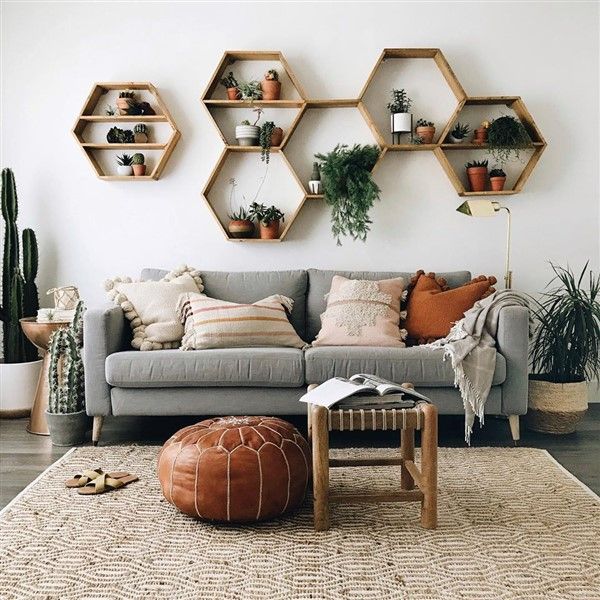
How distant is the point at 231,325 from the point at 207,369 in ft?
1.19

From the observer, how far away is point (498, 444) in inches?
145

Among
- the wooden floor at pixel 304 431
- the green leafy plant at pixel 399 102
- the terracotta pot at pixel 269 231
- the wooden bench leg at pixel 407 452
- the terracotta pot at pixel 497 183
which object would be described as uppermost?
the green leafy plant at pixel 399 102

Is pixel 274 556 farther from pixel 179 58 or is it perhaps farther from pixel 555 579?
pixel 179 58

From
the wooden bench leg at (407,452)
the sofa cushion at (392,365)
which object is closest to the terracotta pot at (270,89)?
the sofa cushion at (392,365)

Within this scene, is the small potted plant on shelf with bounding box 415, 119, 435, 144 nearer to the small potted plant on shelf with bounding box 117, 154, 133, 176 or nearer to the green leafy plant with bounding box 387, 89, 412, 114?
the green leafy plant with bounding box 387, 89, 412, 114

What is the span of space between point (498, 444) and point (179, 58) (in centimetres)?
303

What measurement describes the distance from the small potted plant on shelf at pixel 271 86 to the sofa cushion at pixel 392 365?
1747 millimetres

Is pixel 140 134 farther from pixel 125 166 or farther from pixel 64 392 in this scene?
pixel 64 392

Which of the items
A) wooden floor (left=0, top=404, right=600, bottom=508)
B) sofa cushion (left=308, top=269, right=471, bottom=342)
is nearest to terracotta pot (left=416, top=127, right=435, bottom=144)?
sofa cushion (left=308, top=269, right=471, bottom=342)

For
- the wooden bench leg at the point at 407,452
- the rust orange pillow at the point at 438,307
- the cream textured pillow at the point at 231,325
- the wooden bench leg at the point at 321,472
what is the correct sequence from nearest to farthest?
the wooden bench leg at the point at 321,472 < the wooden bench leg at the point at 407,452 < the cream textured pillow at the point at 231,325 < the rust orange pillow at the point at 438,307

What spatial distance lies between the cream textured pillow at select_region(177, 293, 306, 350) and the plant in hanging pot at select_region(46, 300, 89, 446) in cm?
58

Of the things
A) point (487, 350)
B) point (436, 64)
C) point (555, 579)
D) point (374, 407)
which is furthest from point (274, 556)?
point (436, 64)

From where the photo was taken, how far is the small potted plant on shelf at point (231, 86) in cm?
443

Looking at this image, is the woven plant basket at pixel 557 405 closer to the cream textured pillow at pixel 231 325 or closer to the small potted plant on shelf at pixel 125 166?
the cream textured pillow at pixel 231 325
